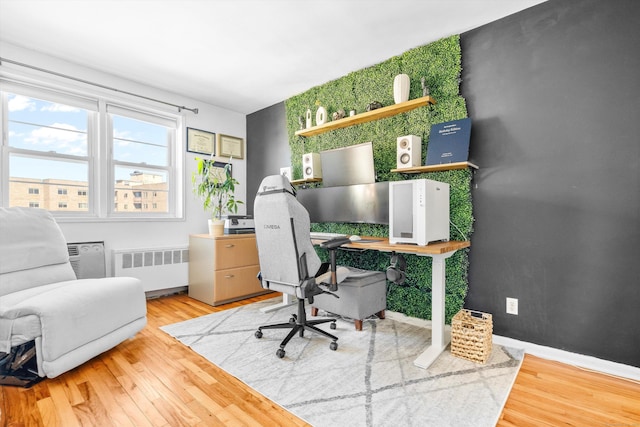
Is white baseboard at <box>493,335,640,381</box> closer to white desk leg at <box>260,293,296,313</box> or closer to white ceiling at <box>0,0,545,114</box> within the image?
white desk leg at <box>260,293,296,313</box>

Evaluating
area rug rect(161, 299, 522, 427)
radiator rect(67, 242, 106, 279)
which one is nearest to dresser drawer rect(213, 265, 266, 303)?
area rug rect(161, 299, 522, 427)

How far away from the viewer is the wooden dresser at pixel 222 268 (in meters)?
3.39

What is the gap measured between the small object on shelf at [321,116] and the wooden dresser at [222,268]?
60.6 inches

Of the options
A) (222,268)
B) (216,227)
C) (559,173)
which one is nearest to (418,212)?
(559,173)

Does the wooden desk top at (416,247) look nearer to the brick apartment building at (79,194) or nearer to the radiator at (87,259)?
the radiator at (87,259)

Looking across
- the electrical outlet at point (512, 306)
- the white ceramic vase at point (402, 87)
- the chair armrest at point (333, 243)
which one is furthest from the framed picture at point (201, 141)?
the electrical outlet at point (512, 306)

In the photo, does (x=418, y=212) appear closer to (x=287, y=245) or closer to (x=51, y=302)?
(x=287, y=245)

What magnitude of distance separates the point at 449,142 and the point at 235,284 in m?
2.62

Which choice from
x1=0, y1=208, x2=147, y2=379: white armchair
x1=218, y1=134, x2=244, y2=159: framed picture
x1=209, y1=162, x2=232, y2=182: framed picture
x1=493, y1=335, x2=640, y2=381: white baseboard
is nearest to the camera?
x1=0, y1=208, x2=147, y2=379: white armchair

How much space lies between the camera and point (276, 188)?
82.0 inches

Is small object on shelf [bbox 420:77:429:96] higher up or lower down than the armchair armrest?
higher up

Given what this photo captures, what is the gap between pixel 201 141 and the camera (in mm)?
4195

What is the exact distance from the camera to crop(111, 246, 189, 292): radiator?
3.38 metres

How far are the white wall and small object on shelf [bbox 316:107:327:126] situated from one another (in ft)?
5.35
